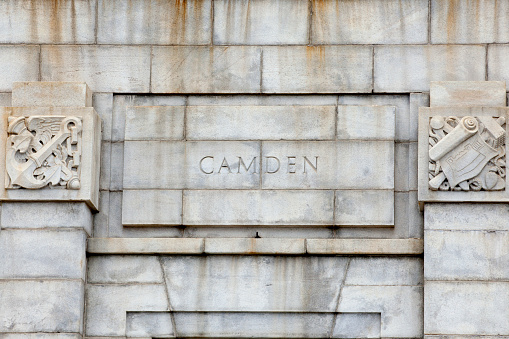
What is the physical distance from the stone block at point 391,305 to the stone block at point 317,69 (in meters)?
2.63

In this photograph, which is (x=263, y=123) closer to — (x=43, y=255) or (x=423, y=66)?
(x=423, y=66)

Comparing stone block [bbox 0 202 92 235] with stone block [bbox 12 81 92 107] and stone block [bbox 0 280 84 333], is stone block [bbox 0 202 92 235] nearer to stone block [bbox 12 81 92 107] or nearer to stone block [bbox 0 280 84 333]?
stone block [bbox 0 280 84 333]

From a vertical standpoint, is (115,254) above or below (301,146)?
below

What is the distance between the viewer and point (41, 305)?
58.5ft

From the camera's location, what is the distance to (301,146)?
1838cm

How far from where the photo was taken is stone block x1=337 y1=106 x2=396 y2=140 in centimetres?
1833

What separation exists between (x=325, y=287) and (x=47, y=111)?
4237 mm

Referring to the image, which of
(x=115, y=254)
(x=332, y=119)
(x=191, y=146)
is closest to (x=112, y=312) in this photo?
(x=115, y=254)

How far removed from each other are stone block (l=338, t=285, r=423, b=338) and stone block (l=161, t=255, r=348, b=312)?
0.21 meters

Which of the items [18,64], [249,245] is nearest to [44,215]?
[18,64]

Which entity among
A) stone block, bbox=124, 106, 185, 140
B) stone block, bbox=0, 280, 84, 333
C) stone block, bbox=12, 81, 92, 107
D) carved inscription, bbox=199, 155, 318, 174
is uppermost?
stone block, bbox=12, 81, 92, 107

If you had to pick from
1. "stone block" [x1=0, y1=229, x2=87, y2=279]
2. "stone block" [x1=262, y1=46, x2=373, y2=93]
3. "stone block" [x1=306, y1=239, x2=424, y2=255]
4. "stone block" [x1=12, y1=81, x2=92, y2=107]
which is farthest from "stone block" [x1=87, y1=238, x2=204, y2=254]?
"stone block" [x1=262, y1=46, x2=373, y2=93]

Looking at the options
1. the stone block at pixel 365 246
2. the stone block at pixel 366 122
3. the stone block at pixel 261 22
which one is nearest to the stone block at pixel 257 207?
the stone block at pixel 365 246

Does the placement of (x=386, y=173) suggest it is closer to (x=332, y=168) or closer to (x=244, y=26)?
(x=332, y=168)
